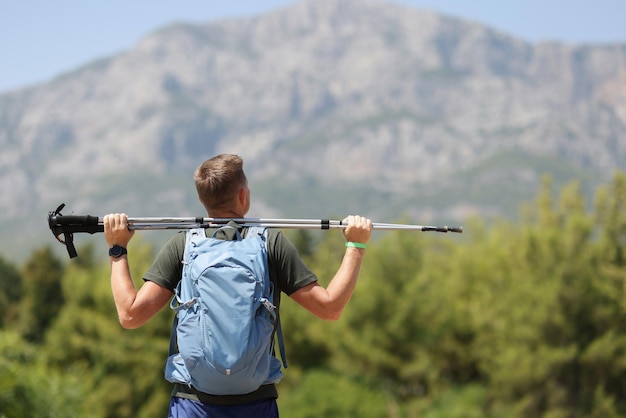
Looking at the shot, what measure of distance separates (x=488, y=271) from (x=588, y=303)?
252 inches

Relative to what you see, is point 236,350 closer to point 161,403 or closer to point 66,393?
point 66,393

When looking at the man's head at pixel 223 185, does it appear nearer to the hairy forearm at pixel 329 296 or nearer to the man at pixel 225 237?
the man at pixel 225 237

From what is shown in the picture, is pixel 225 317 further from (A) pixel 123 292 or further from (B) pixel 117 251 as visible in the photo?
(B) pixel 117 251

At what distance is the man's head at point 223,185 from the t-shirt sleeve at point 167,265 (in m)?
0.20

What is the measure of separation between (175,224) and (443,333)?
111ft

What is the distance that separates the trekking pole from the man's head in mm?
57

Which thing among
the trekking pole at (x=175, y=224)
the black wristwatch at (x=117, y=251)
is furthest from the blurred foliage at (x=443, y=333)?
the black wristwatch at (x=117, y=251)

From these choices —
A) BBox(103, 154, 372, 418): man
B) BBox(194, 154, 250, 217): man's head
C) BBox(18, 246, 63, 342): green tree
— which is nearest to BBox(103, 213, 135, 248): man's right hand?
BBox(103, 154, 372, 418): man

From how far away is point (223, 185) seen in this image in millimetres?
3289

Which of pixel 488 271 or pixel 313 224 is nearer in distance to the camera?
pixel 313 224

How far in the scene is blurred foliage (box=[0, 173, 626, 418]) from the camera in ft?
106

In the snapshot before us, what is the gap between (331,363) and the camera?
37.8 m

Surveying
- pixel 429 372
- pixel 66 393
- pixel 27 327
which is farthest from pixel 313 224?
pixel 27 327

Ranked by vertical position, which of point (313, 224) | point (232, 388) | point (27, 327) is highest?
point (313, 224)
